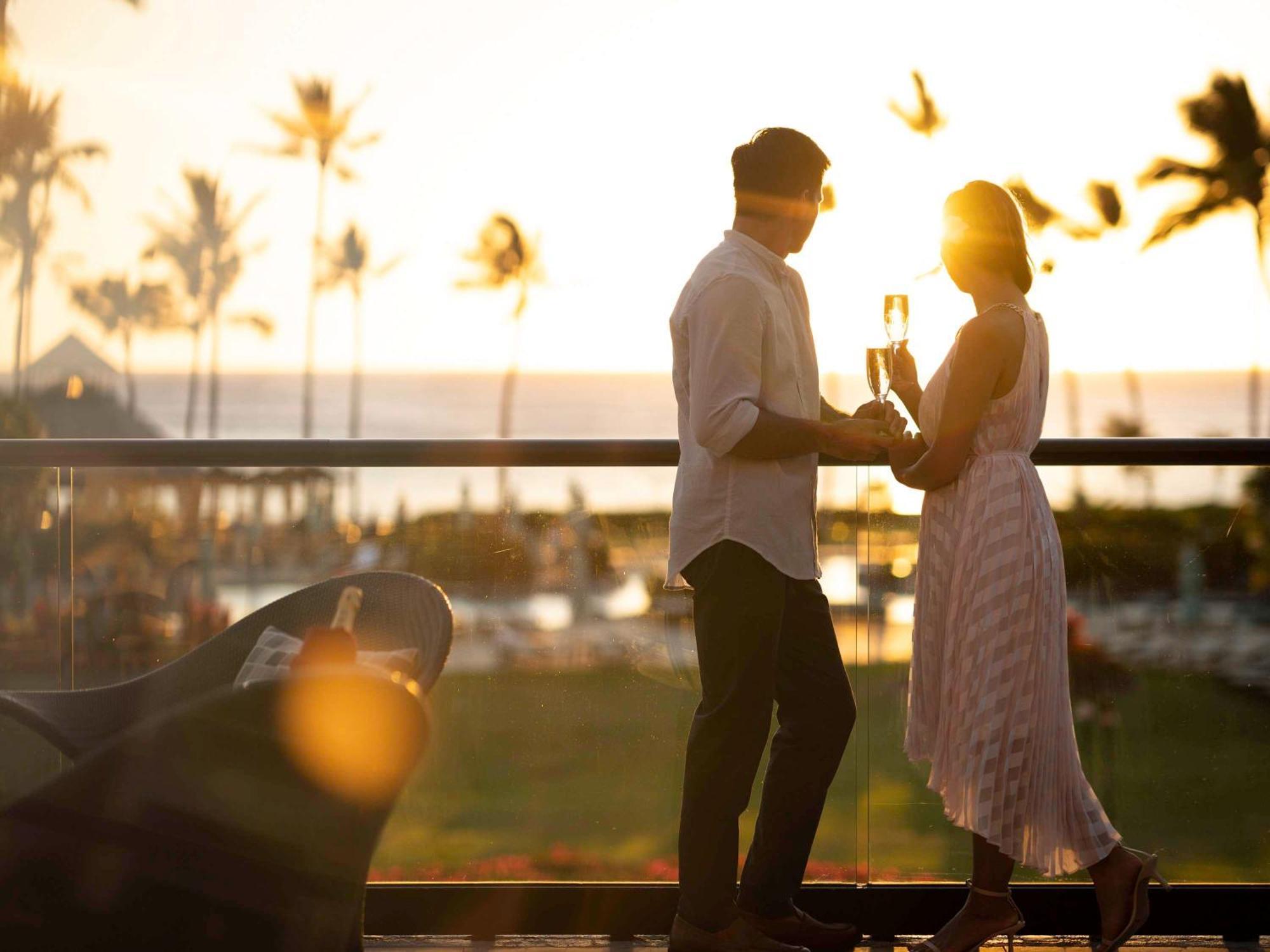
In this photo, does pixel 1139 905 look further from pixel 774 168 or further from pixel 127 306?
pixel 127 306

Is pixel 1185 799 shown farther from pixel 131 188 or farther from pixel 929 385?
pixel 131 188

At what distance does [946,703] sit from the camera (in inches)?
120

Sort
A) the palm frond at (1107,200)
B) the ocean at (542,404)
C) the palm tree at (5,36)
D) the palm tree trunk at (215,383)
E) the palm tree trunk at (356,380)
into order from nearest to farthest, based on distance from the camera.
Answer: the palm tree at (5,36) → the palm frond at (1107,200) → the palm tree trunk at (215,383) → the palm tree trunk at (356,380) → the ocean at (542,404)

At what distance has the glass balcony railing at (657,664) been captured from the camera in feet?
11.6

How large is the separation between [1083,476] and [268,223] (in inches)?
2544

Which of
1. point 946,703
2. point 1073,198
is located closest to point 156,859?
point 946,703

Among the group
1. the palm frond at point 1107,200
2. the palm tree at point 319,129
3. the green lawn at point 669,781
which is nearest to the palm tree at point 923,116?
the palm frond at point 1107,200

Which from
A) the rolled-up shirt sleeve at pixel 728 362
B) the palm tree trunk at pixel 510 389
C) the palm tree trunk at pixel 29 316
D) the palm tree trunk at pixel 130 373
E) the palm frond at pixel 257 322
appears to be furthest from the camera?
the palm tree trunk at pixel 510 389

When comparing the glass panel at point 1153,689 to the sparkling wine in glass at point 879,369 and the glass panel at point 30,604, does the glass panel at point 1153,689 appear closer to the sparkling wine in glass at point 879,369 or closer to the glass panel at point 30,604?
the sparkling wine in glass at point 879,369

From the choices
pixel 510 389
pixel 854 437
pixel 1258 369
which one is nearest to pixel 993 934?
pixel 854 437

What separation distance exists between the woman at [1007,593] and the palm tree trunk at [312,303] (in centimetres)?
5928

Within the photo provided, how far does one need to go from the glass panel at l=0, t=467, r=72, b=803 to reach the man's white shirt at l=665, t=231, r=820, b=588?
62.1 inches

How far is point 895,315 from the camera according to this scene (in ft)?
9.54

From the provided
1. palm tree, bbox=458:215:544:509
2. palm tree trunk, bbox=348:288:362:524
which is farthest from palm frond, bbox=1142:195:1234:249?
palm tree trunk, bbox=348:288:362:524
